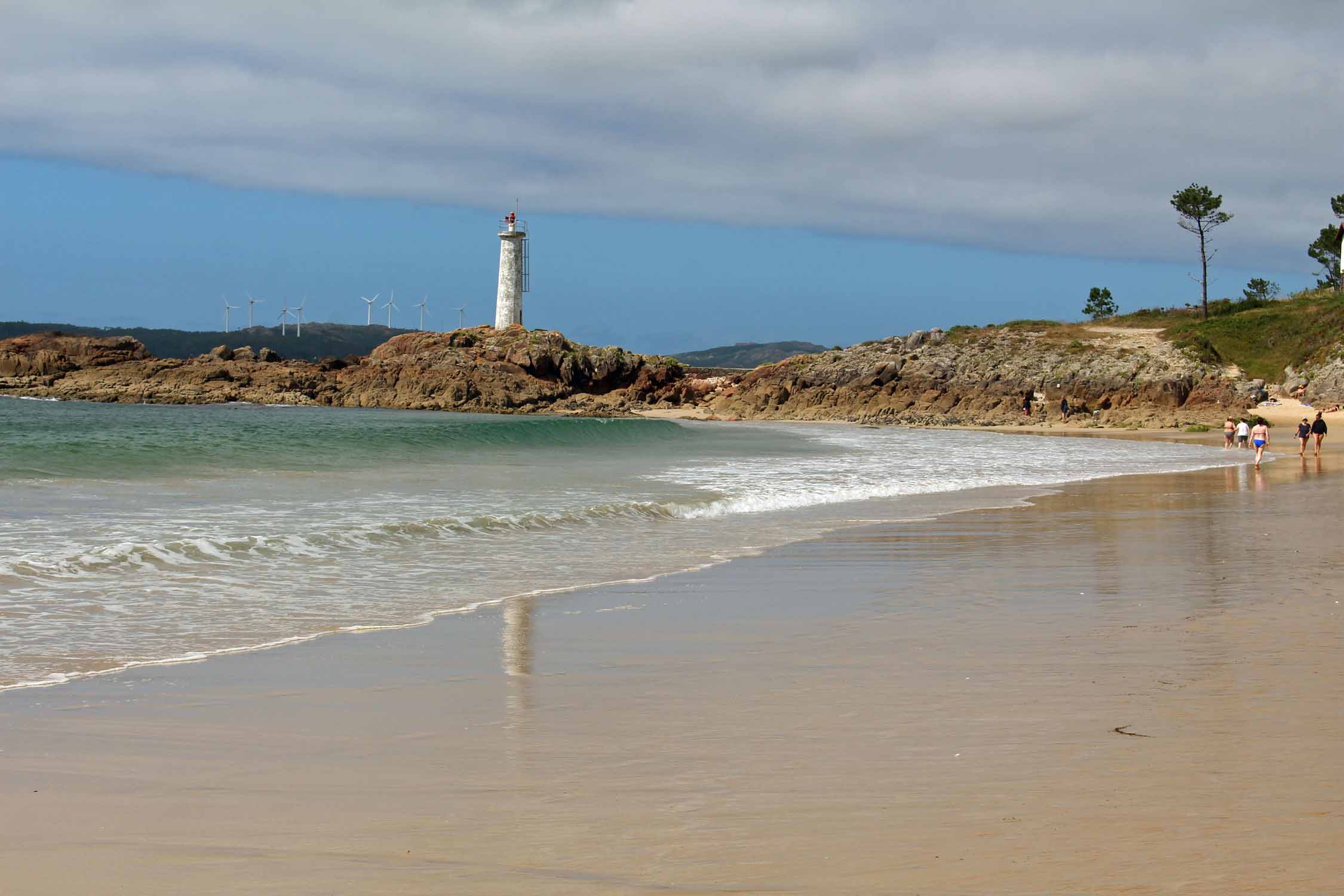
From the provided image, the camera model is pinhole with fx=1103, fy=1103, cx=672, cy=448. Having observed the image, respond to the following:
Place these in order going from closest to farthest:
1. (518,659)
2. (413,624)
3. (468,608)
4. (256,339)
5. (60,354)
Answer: (518,659) < (413,624) < (468,608) < (60,354) < (256,339)

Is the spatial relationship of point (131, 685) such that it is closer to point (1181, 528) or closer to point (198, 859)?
point (198, 859)

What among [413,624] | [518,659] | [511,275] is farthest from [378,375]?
[518,659]

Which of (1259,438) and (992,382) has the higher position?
(992,382)

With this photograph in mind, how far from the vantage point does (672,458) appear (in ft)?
81.6

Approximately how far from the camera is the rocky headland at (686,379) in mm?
50000

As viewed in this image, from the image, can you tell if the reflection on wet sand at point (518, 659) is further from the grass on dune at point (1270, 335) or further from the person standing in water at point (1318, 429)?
the grass on dune at point (1270, 335)

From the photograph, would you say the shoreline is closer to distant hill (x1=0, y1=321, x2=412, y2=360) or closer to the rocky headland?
the rocky headland

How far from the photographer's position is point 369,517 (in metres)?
12.1

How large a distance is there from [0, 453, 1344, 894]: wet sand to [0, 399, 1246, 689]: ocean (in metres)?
1.05

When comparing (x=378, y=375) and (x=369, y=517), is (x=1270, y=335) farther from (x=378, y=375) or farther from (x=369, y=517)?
(x=369, y=517)

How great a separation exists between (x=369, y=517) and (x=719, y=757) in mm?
9025

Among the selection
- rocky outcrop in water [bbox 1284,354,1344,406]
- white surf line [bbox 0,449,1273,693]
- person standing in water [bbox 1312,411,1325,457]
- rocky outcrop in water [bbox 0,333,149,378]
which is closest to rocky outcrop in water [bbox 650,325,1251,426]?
rocky outcrop in water [bbox 1284,354,1344,406]

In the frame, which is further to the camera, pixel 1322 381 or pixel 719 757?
pixel 1322 381

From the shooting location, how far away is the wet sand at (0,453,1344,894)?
2842mm
